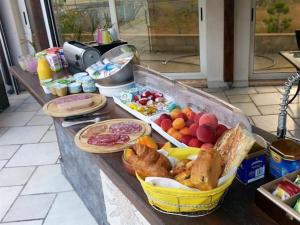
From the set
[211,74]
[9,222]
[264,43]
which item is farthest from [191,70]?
[9,222]

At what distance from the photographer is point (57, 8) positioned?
4.62 m

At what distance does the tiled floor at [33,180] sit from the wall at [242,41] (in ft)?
7.71

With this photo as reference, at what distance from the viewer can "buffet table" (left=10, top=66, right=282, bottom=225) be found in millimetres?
907

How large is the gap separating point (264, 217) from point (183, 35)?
12.8 ft

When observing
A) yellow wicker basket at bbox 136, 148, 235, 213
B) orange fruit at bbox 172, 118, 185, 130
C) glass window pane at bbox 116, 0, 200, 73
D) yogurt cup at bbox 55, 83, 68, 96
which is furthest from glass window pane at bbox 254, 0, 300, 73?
yellow wicker basket at bbox 136, 148, 235, 213

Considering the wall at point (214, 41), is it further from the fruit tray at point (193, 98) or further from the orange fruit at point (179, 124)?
the orange fruit at point (179, 124)

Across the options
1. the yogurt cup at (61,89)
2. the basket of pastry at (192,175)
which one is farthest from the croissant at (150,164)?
the yogurt cup at (61,89)

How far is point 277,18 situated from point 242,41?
23.4 inches

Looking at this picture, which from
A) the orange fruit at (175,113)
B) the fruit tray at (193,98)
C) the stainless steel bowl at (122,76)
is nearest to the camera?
the fruit tray at (193,98)

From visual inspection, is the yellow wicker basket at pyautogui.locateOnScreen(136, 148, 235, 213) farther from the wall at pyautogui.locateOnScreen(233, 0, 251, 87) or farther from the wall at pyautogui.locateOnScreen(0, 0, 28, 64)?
the wall at pyautogui.locateOnScreen(0, 0, 28, 64)

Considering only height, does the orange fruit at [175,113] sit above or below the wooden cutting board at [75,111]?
above

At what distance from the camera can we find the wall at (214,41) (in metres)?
3.91

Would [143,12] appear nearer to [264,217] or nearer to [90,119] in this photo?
[90,119]

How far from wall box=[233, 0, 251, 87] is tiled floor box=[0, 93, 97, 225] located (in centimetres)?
235
